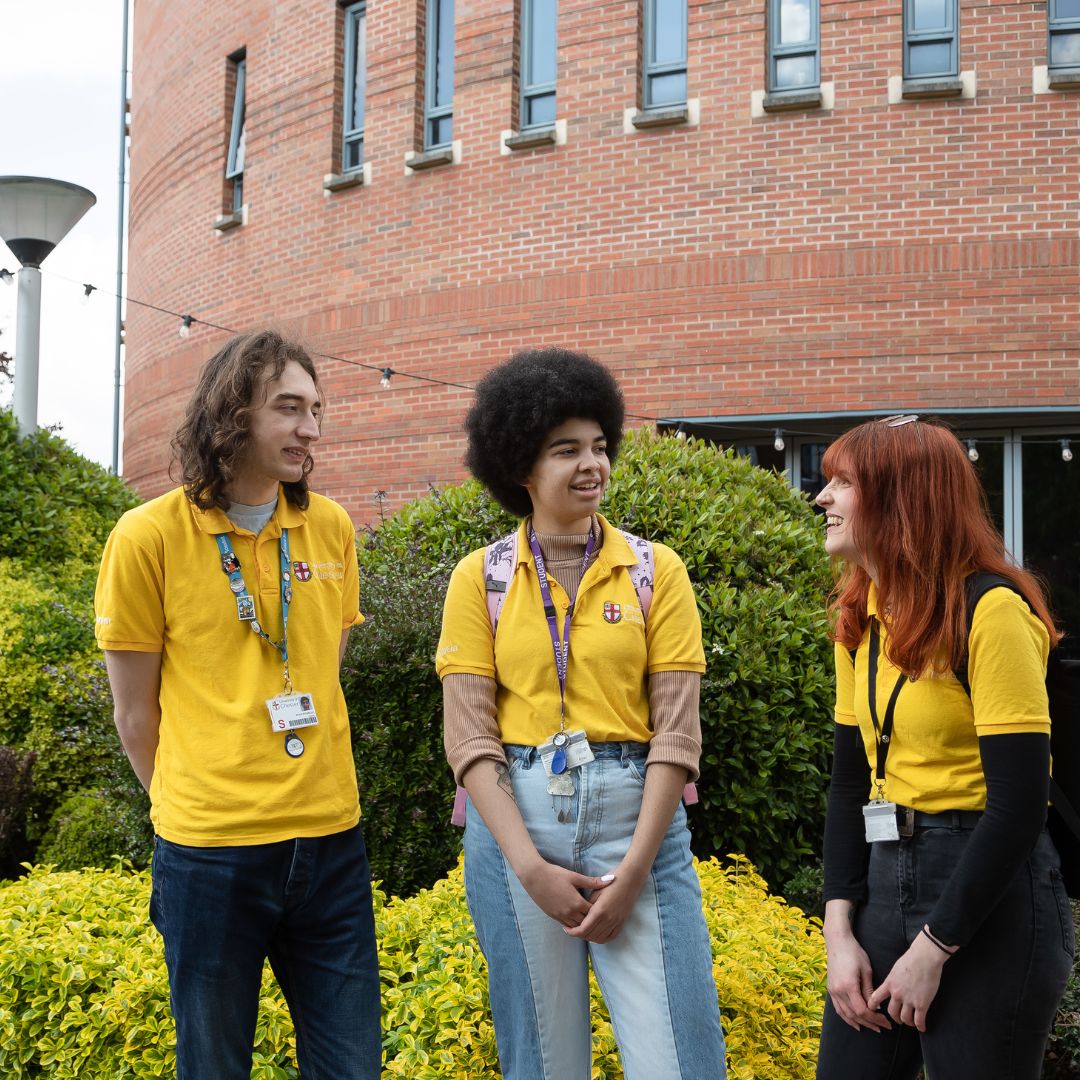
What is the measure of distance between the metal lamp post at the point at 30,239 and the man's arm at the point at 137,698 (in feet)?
21.9

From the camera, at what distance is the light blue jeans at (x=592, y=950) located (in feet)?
8.50

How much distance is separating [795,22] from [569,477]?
1092 cm

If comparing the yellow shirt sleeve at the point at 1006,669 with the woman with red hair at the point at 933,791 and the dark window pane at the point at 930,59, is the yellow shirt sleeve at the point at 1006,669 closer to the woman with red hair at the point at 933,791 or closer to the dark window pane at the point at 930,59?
the woman with red hair at the point at 933,791

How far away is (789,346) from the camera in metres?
12.0

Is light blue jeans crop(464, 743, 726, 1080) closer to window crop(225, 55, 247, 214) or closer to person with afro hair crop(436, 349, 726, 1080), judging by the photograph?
person with afro hair crop(436, 349, 726, 1080)

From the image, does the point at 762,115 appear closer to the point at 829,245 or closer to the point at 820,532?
the point at 829,245

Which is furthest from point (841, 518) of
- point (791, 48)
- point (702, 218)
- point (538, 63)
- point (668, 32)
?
point (538, 63)

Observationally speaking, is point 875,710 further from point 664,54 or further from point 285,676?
point 664,54

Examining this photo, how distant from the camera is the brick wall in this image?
450 inches

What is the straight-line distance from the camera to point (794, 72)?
1220 cm

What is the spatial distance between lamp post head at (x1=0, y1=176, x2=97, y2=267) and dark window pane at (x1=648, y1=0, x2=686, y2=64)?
6.53m

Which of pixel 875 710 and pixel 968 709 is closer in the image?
pixel 968 709

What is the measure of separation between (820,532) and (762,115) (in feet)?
24.7

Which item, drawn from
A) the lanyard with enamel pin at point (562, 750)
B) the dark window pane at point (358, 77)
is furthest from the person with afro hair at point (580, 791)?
the dark window pane at point (358, 77)
